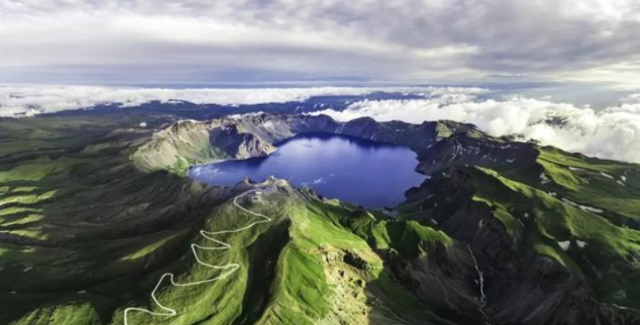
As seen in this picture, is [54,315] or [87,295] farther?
[87,295]

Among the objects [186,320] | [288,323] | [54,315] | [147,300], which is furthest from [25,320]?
[288,323]

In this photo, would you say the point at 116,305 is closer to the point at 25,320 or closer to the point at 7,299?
the point at 25,320

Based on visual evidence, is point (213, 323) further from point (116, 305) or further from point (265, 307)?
point (116, 305)

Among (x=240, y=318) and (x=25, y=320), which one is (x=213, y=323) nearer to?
(x=240, y=318)

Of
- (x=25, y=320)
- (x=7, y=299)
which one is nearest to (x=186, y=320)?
(x=25, y=320)

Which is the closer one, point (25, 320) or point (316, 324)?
point (25, 320)

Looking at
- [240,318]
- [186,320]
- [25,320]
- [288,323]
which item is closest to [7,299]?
[25,320]

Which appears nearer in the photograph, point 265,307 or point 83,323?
point 83,323
